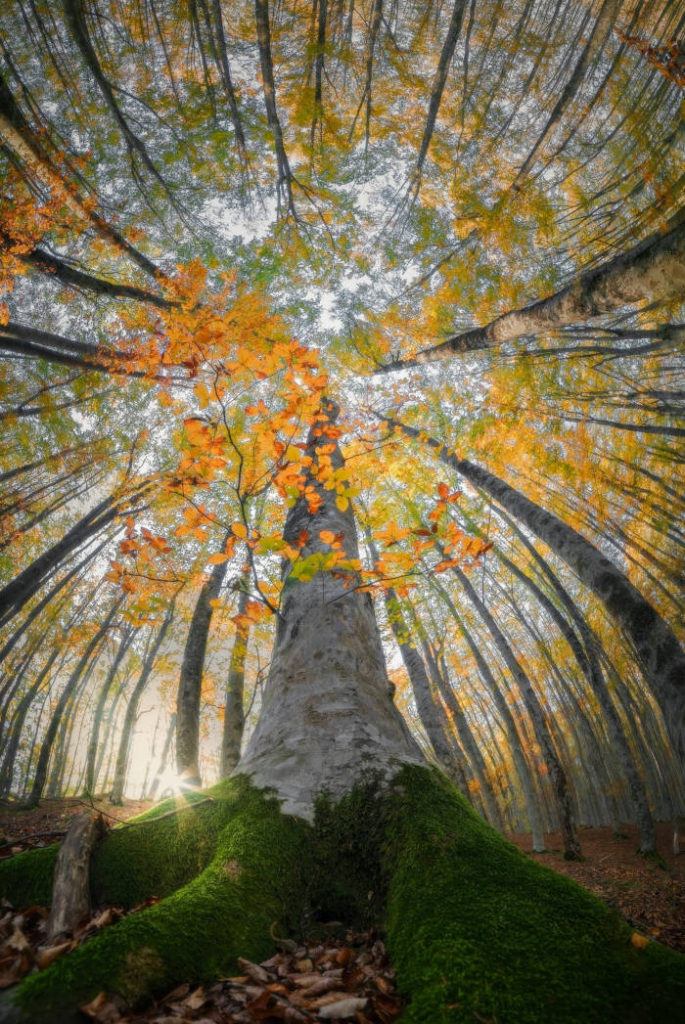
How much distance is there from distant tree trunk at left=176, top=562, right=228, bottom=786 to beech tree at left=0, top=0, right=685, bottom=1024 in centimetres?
5

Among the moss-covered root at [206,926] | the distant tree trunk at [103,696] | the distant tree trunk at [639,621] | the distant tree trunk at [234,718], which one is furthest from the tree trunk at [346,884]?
the distant tree trunk at [103,696]

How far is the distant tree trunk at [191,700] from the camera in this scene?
598cm

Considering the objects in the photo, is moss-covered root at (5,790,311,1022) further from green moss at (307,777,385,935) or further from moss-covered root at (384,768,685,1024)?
moss-covered root at (384,768,685,1024)

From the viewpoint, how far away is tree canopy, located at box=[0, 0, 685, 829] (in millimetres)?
3652

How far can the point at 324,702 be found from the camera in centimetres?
242

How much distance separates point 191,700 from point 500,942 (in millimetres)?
6143

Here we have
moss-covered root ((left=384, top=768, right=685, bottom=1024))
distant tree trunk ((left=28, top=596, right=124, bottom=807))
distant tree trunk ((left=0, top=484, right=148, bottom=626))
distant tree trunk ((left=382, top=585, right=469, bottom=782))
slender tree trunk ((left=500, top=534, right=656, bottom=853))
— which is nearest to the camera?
A: moss-covered root ((left=384, top=768, right=685, bottom=1024))

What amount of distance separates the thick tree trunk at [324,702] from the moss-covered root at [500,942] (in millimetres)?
400

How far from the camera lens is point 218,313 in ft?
24.9

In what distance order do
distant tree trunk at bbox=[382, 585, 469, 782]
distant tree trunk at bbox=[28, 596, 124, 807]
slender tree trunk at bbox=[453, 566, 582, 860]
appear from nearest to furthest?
distant tree trunk at bbox=[382, 585, 469, 782]
slender tree trunk at bbox=[453, 566, 582, 860]
distant tree trunk at bbox=[28, 596, 124, 807]

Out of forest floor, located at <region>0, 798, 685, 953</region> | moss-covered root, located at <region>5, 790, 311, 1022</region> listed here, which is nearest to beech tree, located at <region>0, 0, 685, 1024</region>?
moss-covered root, located at <region>5, 790, 311, 1022</region>

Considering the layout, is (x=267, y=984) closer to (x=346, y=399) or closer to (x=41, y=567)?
(x=41, y=567)

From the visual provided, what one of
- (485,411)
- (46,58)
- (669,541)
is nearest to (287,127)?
(46,58)

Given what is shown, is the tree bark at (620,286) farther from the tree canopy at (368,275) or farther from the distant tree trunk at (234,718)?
the distant tree trunk at (234,718)
